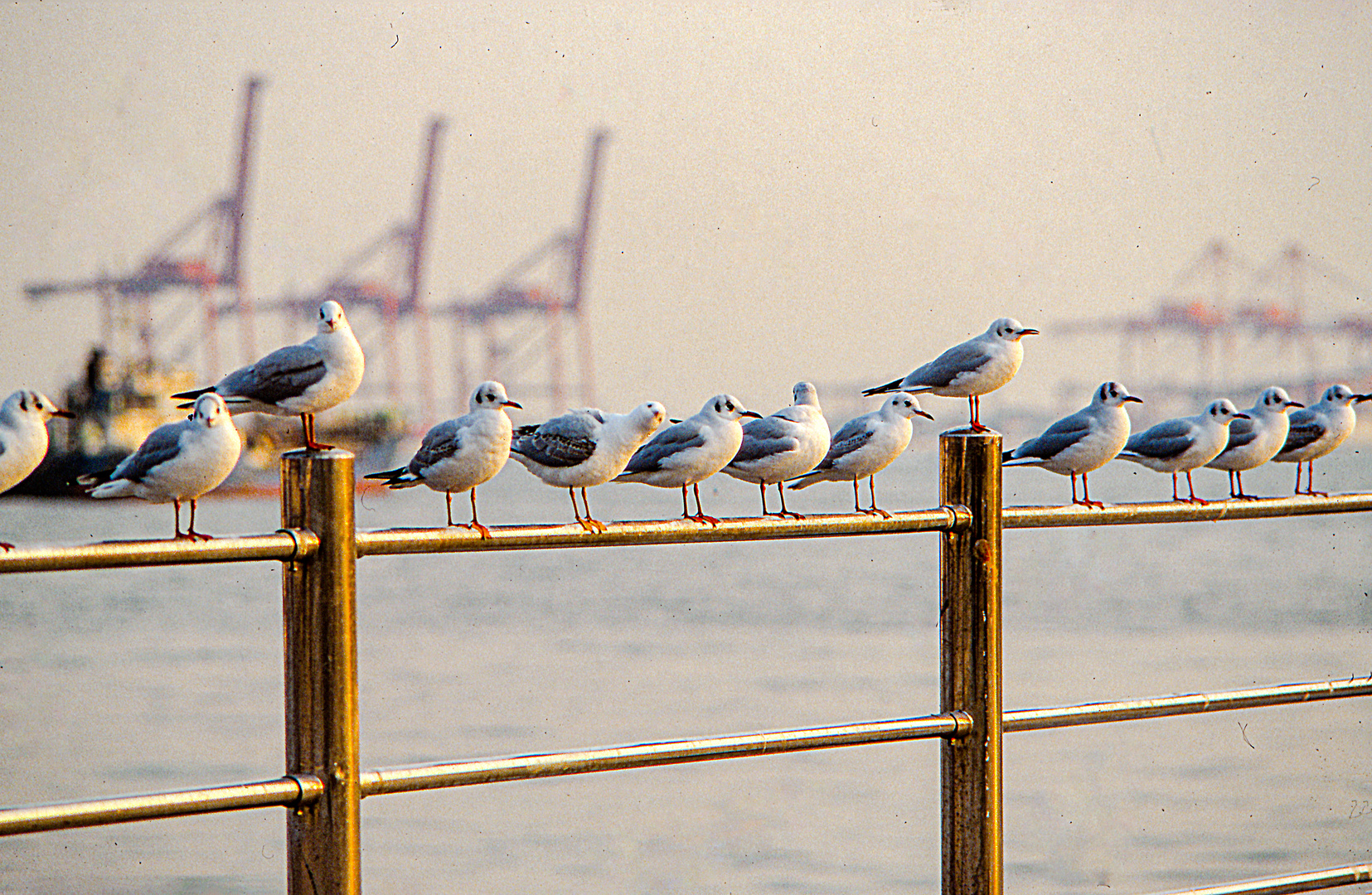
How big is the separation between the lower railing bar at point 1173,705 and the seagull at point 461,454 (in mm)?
778

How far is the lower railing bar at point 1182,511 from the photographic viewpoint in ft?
7.05

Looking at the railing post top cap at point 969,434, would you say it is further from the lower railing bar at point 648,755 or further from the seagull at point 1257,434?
the seagull at point 1257,434

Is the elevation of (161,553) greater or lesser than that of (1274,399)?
lesser

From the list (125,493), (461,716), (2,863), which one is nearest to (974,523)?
(125,493)

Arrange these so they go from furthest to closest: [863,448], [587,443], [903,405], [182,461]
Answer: [903,405], [863,448], [587,443], [182,461]

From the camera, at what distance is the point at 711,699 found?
1756 centimetres

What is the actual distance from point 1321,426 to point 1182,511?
1.09 metres

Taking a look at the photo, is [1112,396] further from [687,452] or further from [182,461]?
[182,461]

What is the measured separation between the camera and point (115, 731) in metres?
16.8

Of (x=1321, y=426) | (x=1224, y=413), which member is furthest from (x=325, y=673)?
(x=1321, y=426)

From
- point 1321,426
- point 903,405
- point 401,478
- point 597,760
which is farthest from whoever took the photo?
point 1321,426

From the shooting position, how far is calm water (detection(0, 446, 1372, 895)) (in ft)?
35.3

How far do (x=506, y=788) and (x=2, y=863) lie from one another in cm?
388

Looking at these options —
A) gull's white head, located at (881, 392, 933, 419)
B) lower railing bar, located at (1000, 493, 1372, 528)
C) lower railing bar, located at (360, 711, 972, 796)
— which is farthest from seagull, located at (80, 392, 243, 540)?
gull's white head, located at (881, 392, 933, 419)
